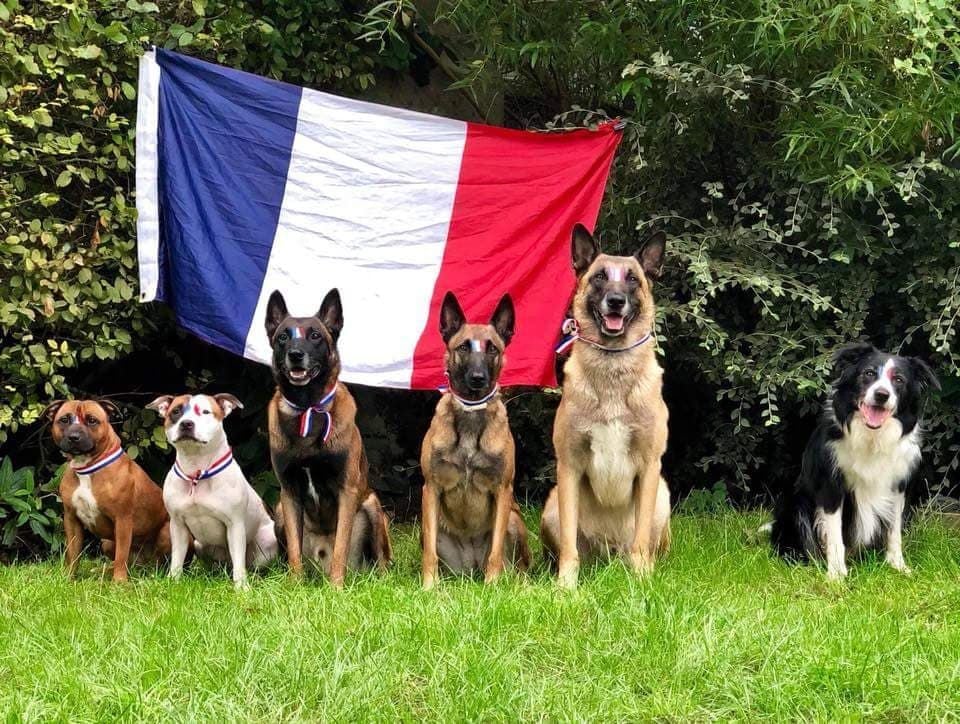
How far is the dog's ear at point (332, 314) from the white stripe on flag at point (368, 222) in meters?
0.47

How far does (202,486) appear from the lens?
4910 millimetres

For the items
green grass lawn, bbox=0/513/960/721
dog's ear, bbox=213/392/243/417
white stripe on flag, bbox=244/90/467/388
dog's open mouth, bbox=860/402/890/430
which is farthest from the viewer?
white stripe on flag, bbox=244/90/467/388

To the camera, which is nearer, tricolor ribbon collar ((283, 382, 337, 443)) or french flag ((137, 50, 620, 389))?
tricolor ribbon collar ((283, 382, 337, 443))

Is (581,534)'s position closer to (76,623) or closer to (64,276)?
(76,623)

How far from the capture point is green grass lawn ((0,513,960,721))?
2.97 meters

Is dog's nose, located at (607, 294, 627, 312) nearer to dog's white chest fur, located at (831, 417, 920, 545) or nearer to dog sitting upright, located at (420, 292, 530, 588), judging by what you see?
dog sitting upright, located at (420, 292, 530, 588)

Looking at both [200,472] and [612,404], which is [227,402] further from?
[612,404]

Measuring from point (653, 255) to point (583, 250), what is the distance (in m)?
0.32

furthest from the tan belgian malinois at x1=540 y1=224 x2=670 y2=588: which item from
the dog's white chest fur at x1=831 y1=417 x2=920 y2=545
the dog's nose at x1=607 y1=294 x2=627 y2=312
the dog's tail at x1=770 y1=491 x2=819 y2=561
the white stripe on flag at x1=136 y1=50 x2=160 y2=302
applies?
the white stripe on flag at x1=136 y1=50 x2=160 y2=302

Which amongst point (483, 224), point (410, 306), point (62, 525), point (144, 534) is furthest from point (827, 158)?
point (62, 525)

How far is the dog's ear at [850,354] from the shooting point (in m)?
4.79

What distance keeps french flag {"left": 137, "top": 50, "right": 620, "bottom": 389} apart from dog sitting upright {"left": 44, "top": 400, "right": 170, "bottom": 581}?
74cm

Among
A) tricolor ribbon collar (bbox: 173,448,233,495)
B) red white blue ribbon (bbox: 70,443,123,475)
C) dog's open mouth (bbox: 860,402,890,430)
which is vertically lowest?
red white blue ribbon (bbox: 70,443,123,475)

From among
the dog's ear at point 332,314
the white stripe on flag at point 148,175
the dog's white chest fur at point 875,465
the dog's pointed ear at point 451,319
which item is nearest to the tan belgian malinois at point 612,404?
the dog's pointed ear at point 451,319
